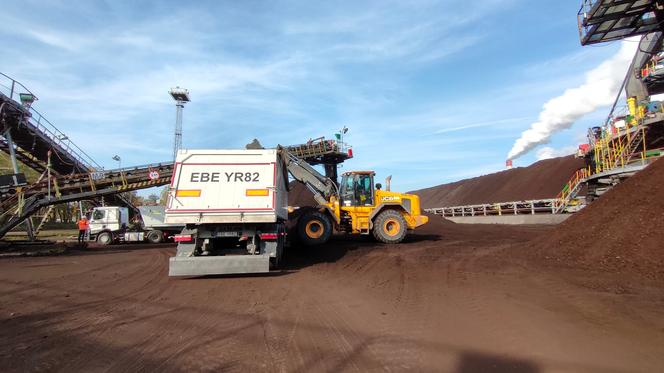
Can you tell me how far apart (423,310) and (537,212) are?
84.5 ft

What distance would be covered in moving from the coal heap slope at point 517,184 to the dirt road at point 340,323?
1171 inches

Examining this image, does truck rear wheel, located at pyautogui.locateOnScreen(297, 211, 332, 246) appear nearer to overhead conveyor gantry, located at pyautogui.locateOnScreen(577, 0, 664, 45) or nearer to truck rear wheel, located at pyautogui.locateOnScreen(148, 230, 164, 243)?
truck rear wheel, located at pyautogui.locateOnScreen(148, 230, 164, 243)

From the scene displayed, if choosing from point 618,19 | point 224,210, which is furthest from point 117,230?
point 618,19

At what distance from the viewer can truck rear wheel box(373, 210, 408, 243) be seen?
15.8m

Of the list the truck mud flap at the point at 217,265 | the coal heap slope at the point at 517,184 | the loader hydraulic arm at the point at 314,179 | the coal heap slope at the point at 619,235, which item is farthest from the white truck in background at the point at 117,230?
the coal heap slope at the point at 517,184

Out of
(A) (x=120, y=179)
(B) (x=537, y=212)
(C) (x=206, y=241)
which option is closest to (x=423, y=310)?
(C) (x=206, y=241)

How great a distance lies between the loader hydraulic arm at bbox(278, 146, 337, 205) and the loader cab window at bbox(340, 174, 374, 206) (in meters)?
0.52

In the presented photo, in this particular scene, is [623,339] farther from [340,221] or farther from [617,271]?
[340,221]

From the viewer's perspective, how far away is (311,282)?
8461mm

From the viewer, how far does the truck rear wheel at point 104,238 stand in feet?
78.2

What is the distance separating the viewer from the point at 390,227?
16.1 meters

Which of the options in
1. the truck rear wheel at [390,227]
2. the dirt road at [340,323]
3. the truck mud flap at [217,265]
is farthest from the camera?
the truck rear wheel at [390,227]

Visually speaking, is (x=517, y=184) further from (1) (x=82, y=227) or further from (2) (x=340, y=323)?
(2) (x=340, y=323)

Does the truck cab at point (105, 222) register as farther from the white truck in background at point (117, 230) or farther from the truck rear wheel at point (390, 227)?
the truck rear wheel at point (390, 227)
